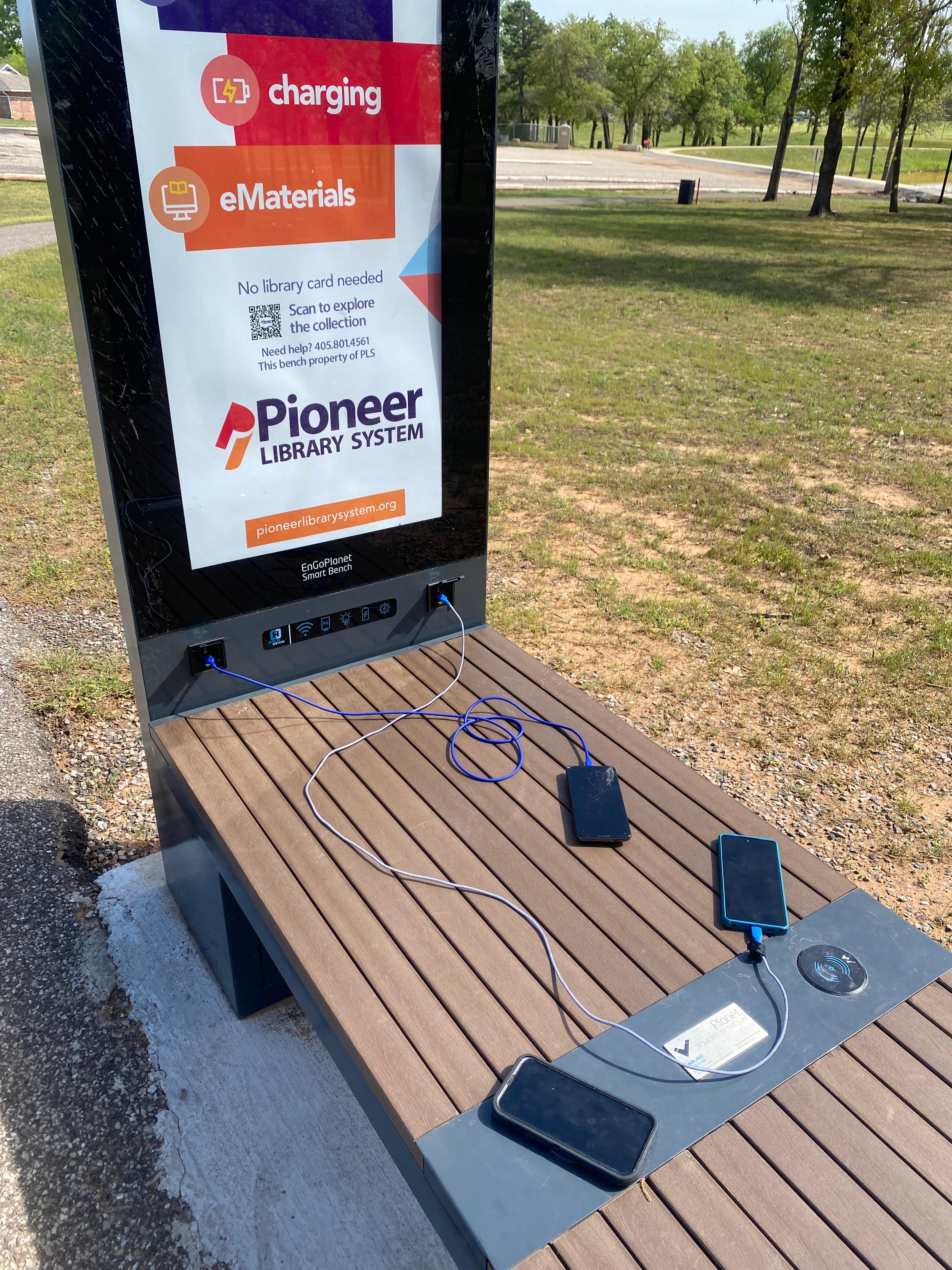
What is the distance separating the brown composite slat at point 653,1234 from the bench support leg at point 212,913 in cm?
117

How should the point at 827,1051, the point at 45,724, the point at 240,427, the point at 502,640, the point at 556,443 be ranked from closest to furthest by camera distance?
the point at 827,1051 < the point at 240,427 < the point at 502,640 < the point at 45,724 < the point at 556,443

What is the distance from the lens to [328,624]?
2.80m

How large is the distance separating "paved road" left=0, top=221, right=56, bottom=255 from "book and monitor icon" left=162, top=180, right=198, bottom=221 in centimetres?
1258

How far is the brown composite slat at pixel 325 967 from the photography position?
1.62 metres

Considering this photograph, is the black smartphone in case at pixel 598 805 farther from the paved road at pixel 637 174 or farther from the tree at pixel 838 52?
the paved road at pixel 637 174

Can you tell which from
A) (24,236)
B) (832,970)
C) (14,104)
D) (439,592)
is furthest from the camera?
(14,104)

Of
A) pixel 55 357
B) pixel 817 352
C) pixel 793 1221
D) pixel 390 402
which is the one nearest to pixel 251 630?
pixel 390 402

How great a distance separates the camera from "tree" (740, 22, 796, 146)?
176ft

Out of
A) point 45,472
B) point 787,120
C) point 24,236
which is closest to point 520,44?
point 787,120

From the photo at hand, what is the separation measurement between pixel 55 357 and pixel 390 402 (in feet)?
23.8

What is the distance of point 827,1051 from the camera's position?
174cm

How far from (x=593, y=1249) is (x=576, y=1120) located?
198 millimetres

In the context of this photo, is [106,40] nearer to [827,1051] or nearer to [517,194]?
[827,1051]

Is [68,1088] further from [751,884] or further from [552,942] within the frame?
[751,884]
